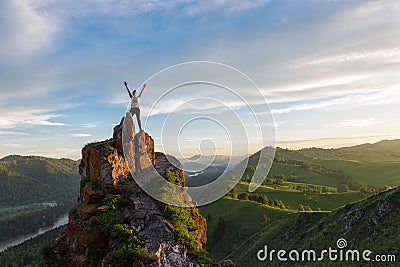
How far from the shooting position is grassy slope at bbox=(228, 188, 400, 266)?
31.0 metres

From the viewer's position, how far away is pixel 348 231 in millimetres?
37312

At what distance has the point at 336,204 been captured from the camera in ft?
310

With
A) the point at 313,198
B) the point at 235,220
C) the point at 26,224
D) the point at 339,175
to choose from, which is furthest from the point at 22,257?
the point at 339,175

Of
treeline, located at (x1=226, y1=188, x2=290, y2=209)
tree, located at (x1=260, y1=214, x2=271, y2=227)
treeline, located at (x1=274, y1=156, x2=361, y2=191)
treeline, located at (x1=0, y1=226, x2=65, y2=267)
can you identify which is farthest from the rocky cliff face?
treeline, located at (x1=274, y1=156, x2=361, y2=191)

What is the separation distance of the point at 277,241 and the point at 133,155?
1641 inches

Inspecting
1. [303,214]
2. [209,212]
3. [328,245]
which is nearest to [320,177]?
[209,212]

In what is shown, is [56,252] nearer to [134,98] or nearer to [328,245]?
[134,98]

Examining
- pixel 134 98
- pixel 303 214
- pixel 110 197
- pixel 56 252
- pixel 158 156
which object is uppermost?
pixel 134 98

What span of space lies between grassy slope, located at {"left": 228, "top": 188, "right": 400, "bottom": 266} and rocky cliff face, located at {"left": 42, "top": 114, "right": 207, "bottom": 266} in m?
21.2

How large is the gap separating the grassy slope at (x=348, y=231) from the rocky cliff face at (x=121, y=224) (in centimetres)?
2123

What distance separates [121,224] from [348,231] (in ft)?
105

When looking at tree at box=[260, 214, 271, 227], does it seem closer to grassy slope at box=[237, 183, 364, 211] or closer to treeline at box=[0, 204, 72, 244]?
grassy slope at box=[237, 183, 364, 211]

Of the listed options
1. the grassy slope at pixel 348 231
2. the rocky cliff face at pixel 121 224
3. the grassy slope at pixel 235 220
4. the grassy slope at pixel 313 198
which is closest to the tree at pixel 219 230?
the grassy slope at pixel 235 220

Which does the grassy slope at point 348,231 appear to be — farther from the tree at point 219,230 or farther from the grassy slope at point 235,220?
the tree at point 219,230
